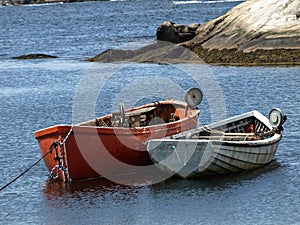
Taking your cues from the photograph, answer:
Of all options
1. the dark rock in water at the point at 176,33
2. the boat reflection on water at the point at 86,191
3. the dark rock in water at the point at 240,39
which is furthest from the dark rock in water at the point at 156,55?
the boat reflection on water at the point at 86,191

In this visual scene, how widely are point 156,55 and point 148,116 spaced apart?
2477cm

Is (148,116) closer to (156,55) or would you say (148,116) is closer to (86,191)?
(86,191)

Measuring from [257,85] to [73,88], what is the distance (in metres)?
11.1

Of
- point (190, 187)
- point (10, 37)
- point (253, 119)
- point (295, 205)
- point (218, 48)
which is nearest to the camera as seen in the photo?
point (295, 205)

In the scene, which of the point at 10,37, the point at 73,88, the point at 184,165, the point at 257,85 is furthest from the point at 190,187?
the point at 10,37

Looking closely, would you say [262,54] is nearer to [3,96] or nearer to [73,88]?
[73,88]

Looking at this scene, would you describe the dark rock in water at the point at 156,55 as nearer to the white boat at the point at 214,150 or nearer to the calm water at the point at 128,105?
the calm water at the point at 128,105

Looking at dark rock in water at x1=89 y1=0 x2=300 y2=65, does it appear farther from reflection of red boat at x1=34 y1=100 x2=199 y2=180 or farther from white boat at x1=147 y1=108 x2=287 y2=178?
reflection of red boat at x1=34 y1=100 x2=199 y2=180

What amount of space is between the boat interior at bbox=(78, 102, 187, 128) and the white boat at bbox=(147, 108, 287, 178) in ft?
6.38

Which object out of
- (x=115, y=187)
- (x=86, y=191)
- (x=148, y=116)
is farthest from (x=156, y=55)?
(x=86, y=191)

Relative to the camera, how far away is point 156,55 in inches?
2163

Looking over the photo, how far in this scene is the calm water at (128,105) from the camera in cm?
2369

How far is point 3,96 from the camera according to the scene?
46.1 m

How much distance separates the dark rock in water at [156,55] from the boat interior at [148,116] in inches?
828
